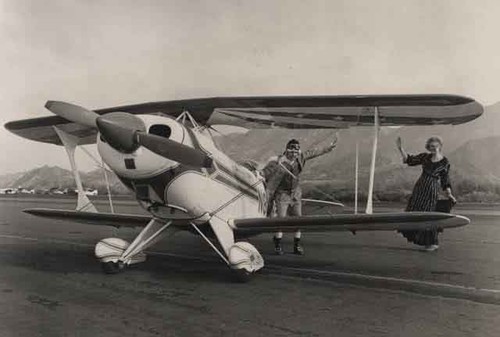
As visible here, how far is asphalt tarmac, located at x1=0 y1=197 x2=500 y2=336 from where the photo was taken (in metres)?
3.31

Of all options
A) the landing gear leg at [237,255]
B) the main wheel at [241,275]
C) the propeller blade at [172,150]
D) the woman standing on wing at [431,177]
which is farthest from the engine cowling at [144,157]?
the woman standing on wing at [431,177]

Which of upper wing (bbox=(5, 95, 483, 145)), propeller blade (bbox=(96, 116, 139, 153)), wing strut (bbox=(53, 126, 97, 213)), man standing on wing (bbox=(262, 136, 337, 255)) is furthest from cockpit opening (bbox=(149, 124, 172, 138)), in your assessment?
wing strut (bbox=(53, 126, 97, 213))

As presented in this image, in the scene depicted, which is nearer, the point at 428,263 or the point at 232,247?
the point at 232,247

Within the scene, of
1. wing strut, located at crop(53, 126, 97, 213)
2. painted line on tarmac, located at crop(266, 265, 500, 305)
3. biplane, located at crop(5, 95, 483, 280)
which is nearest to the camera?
painted line on tarmac, located at crop(266, 265, 500, 305)

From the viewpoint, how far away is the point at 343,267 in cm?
605

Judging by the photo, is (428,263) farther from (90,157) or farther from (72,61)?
(72,61)

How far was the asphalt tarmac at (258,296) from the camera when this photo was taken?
3.31 m

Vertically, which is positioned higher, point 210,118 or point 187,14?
point 187,14

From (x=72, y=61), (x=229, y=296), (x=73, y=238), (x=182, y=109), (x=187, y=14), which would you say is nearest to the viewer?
(x=229, y=296)

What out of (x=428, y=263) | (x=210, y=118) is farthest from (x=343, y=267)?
(x=210, y=118)

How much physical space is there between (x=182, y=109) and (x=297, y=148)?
210 centimetres

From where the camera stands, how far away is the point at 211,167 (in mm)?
5223

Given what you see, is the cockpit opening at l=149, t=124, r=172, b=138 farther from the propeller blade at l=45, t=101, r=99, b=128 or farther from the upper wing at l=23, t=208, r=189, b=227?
the upper wing at l=23, t=208, r=189, b=227

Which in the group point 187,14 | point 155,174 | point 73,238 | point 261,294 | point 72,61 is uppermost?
point 187,14
